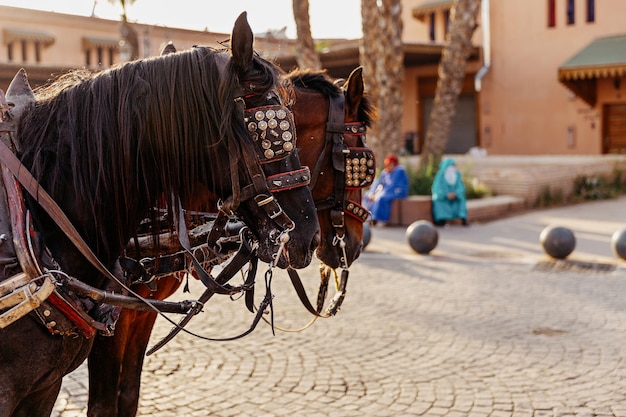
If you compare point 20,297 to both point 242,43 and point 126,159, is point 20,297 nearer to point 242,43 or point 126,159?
point 126,159

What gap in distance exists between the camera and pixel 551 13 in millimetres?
24016

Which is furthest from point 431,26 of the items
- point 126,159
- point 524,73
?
point 126,159

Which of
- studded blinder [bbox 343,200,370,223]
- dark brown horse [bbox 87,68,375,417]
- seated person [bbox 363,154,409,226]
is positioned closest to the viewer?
dark brown horse [bbox 87,68,375,417]

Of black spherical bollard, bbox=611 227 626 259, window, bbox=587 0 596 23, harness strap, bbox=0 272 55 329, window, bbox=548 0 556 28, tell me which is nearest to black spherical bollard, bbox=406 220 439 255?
black spherical bollard, bbox=611 227 626 259

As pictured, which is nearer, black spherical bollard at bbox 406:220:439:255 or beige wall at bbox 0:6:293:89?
black spherical bollard at bbox 406:220:439:255

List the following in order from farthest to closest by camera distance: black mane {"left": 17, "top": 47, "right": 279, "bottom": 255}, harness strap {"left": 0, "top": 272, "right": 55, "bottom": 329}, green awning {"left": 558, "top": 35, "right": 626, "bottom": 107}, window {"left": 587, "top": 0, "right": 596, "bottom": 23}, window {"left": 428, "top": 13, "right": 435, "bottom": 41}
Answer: window {"left": 428, "top": 13, "right": 435, "bottom": 41}, window {"left": 587, "top": 0, "right": 596, "bottom": 23}, green awning {"left": 558, "top": 35, "right": 626, "bottom": 107}, black mane {"left": 17, "top": 47, "right": 279, "bottom": 255}, harness strap {"left": 0, "top": 272, "right": 55, "bottom": 329}

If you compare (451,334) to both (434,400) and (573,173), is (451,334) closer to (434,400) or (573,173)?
(434,400)

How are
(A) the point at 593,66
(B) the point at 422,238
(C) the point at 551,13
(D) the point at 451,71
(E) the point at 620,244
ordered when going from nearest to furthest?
(E) the point at 620,244 → (B) the point at 422,238 → (D) the point at 451,71 → (A) the point at 593,66 → (C) the point at 551,13

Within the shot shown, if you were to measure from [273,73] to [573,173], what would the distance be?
16.6 metres

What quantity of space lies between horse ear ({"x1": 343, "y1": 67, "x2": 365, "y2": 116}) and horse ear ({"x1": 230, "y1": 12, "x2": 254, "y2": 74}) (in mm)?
1158

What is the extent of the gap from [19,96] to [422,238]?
7651mm

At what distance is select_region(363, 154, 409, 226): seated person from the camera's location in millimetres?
12731

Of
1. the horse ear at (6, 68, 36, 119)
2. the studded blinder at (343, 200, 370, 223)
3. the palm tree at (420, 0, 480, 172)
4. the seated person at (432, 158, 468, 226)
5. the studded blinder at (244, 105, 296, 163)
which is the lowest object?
the seated person at (432, 158, 468, 226)

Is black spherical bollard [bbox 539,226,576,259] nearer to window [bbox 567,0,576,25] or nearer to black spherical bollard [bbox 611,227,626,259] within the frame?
black spherical bollard [bbox 611,227,626,259]
